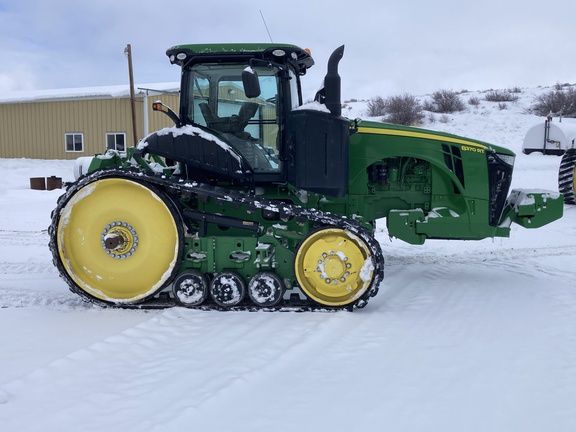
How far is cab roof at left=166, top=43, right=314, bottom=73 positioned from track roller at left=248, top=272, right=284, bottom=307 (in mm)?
2202

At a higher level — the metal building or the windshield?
the metal building

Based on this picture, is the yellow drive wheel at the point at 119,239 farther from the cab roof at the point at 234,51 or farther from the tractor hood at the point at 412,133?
the tractor hood at the point at 412,133

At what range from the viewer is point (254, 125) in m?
5.65

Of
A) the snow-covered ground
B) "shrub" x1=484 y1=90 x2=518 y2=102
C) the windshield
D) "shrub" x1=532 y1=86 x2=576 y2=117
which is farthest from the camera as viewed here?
"shrub" x1=484 y1=90 x2=518 y2=102

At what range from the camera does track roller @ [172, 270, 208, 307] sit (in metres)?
5.31

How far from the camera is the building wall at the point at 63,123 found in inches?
999

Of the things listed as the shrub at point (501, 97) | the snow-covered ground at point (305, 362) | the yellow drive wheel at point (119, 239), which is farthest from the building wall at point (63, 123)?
the shrub at point (501, 97)

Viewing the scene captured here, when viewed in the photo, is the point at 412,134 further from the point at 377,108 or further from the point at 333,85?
the point at 377,108

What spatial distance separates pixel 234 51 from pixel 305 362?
3178 mm

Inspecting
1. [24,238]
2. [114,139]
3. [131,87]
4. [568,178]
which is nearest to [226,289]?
[24,238]

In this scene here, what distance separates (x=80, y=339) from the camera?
4.53m

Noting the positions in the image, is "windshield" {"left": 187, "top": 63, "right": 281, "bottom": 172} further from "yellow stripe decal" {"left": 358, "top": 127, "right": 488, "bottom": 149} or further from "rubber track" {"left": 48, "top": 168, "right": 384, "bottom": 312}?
"yellow stripe decal" {"left": 358, "top": 127, "right": 488, "bottom": 149}

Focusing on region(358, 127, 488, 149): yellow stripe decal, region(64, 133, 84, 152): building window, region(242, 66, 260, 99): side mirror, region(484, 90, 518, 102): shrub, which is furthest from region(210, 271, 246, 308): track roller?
region(484, 90, 518, 102): shrub

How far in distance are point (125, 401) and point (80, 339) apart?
1.33 m
